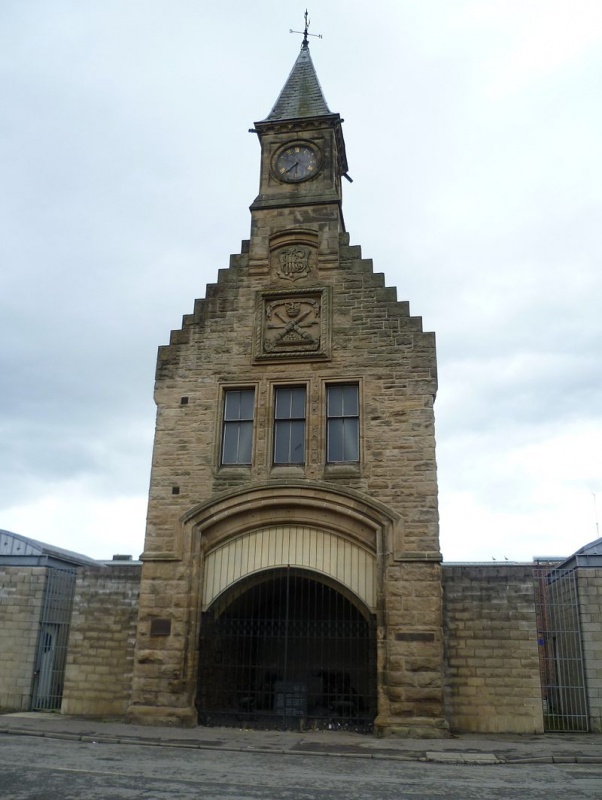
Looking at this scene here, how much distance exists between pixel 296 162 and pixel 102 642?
12.6 m

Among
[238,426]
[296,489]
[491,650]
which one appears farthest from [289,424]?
[491,650]

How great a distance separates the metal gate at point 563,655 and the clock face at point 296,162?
11.2 meters

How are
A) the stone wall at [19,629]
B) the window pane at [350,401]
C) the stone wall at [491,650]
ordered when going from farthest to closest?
the stone wall at [19,629], the window pane at [350,401], the stone wall at [491,650]

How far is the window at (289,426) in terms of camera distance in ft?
51.3

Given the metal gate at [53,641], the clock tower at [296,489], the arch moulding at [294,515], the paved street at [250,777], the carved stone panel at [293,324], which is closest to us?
the paved street at [250,777]

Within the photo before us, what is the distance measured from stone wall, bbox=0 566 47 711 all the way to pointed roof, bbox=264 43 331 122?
1323cm

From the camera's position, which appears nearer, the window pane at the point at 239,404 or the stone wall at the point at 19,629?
the window pane at the point at 239,404

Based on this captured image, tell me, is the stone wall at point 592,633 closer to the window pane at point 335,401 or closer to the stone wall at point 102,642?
the window pane at point 335,401

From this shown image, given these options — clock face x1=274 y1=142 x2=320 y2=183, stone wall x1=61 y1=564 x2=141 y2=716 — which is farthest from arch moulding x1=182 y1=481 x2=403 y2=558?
clock face x1=274 y1=142 x2=320 y2=183

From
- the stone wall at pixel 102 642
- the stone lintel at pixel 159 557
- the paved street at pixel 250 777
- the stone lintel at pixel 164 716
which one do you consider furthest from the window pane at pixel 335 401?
the paved street at pixel 250 777

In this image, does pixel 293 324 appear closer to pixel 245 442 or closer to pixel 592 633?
pixel 245 442

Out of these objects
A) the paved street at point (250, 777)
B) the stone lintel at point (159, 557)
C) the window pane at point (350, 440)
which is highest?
the window pane at point (350, 440)

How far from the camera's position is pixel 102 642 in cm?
1595

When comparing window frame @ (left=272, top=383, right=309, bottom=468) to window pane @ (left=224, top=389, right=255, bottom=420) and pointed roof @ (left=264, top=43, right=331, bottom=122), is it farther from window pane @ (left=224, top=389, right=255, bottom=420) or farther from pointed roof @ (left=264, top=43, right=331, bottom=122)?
pointed roof @ (left=264, top=43, right=331, bottom=122)
